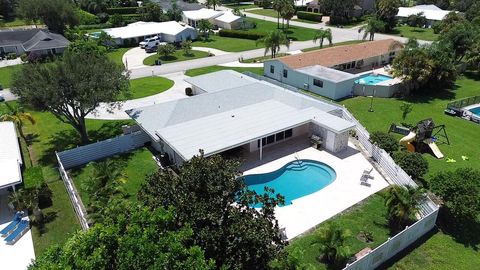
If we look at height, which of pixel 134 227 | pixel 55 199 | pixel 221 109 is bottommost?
pixel 55 199

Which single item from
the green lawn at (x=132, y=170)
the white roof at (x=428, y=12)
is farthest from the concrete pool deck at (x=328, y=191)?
the white roof at (x=428, y=12)

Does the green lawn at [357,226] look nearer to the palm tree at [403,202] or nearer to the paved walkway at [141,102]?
the palm tree at [403,202]

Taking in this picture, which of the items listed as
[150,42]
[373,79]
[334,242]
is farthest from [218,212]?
[150,42]

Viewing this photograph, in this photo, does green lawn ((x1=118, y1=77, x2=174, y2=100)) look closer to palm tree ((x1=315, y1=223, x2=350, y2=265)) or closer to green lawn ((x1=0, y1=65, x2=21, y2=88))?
green lawn ((x1=0, y1=65, x2=21, y2=88))

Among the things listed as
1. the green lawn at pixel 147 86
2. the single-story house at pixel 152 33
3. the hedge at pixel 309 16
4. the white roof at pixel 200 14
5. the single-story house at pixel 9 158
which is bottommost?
the green lawn at pixel 147 86

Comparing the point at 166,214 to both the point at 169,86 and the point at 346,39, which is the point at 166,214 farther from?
the point at 346,39

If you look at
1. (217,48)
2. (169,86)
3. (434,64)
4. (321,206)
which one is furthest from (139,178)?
(217,48)
